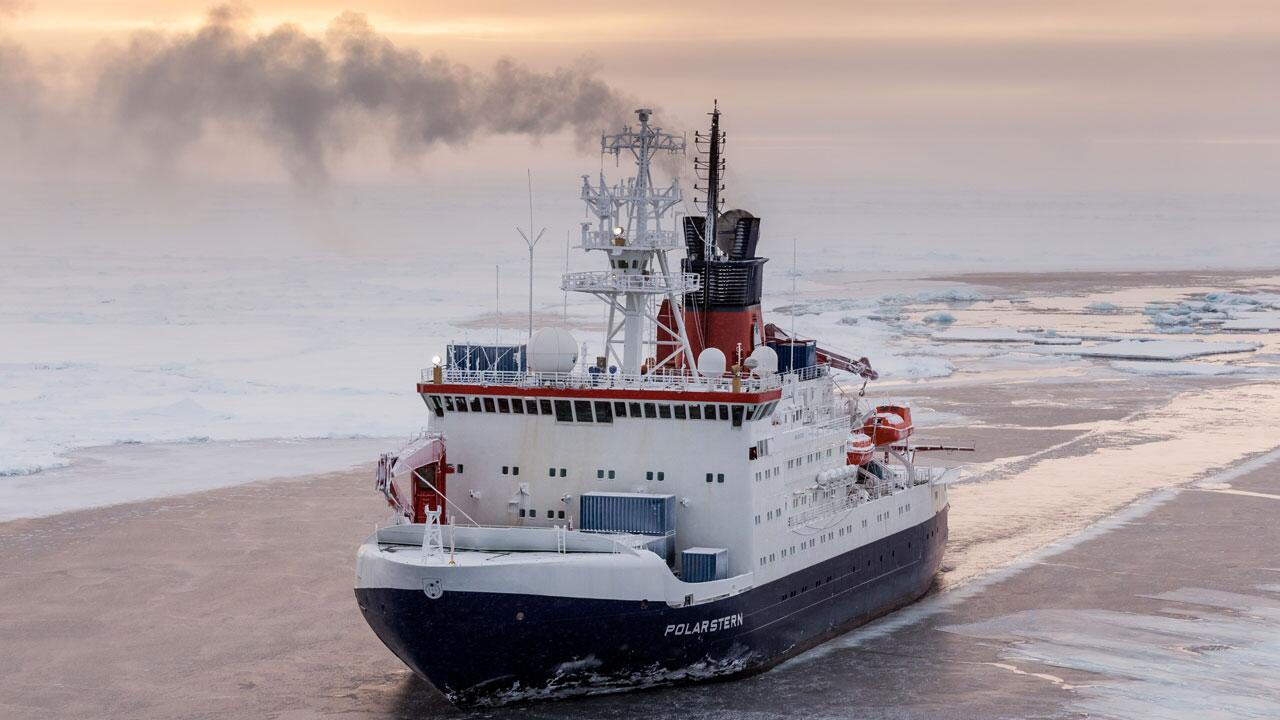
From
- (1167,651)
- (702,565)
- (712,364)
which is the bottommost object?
(1167,651)

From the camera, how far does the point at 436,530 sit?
62.4 ft

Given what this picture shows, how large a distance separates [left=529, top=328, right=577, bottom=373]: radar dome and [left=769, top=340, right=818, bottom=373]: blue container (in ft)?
18.0

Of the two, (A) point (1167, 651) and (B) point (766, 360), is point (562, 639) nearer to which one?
(B) point (766, 360)

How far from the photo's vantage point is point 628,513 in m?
20.3

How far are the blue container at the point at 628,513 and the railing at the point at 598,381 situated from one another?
1545mm

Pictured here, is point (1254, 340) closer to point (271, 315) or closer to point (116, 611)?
point (271, 315)

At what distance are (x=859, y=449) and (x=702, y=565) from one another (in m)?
7.47

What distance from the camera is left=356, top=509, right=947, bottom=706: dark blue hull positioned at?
61.5 ft

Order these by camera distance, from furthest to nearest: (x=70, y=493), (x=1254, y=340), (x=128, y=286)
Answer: (x=128, y=286)
(x=1254, y=340)
(x=70, y=493)

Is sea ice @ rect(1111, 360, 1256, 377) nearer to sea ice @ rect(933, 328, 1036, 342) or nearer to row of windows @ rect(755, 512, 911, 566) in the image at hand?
sea ice @ rect(933, 328, 1036, 342)

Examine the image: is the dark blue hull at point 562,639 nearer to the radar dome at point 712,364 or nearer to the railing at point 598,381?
the railing at point 598,381

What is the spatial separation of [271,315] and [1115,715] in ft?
195

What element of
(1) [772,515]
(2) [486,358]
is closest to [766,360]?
(1) [772,515]

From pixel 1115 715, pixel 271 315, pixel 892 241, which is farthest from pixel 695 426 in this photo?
pixel 892 241
